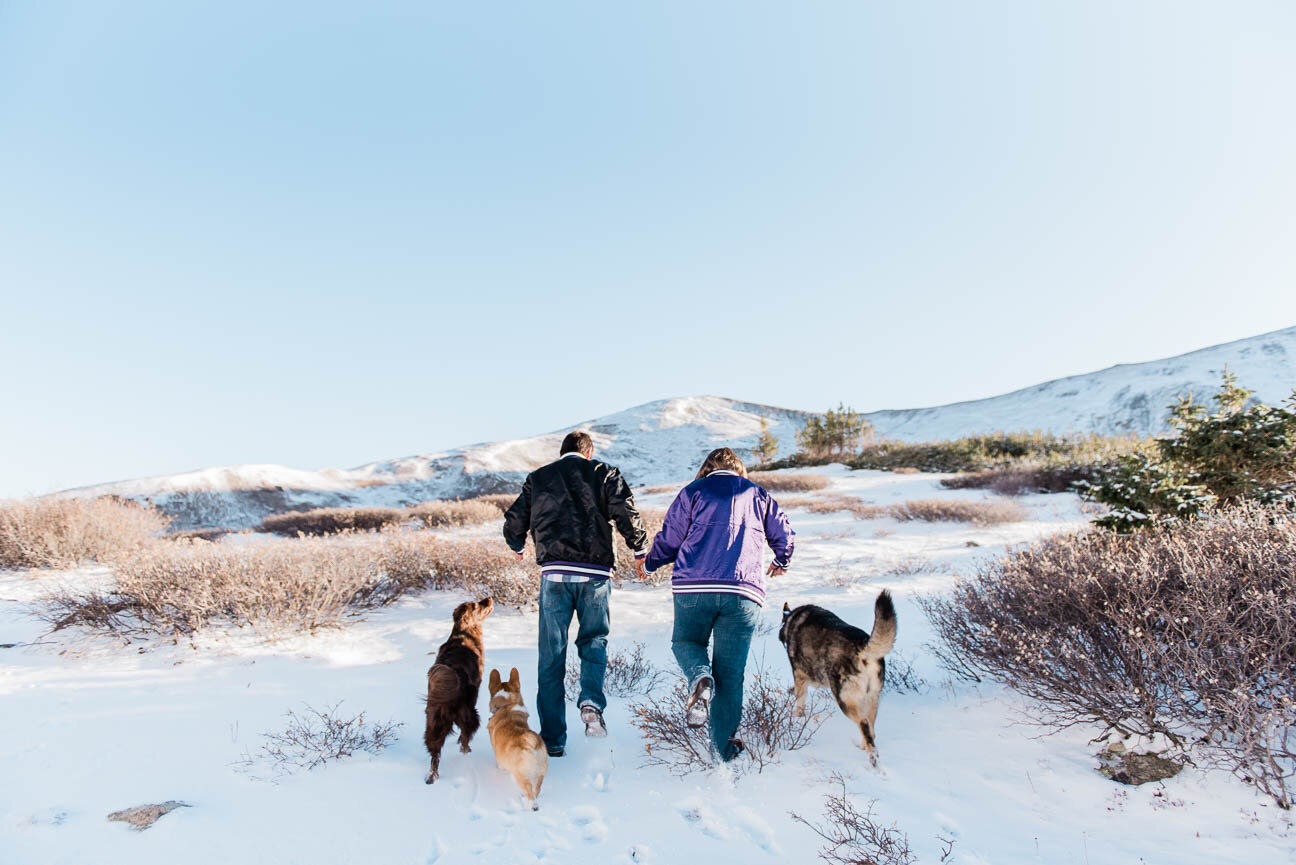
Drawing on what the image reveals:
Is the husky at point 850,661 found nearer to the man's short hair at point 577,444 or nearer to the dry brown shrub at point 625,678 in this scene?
the dry brown shrub at point 625,678

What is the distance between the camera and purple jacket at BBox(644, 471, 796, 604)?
10.4 ft

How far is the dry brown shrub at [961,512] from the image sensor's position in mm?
12258

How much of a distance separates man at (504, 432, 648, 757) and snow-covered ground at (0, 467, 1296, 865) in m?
0.31

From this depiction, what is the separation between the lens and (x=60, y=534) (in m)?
8.16

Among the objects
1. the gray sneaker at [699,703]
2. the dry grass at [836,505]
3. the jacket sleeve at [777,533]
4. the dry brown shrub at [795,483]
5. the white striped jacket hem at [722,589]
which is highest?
the jacket sleeve at [777,533]

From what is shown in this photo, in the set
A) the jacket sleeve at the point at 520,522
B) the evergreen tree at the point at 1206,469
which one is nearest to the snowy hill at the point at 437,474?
the jacket sleeve at the point at 520,522

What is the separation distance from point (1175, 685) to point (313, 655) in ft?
19.3

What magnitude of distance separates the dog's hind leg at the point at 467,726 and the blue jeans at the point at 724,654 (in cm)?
131

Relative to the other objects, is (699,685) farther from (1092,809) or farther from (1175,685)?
(1175,685)

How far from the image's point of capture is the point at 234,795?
2.96 metres

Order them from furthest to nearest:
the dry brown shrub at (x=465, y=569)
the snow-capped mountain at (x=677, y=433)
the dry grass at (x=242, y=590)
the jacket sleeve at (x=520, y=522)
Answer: the snow-capped mountain at (x=677, y=433) → the dry brown shrub at (x=465, y=569) → the dry grass at (x=242, y=590) → the jacket sleeve at (x=520, y=522)

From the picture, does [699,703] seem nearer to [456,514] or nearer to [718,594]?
[718,594]

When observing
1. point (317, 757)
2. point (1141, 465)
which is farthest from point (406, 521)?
point (1141, 465)

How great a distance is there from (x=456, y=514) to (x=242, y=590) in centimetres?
992
